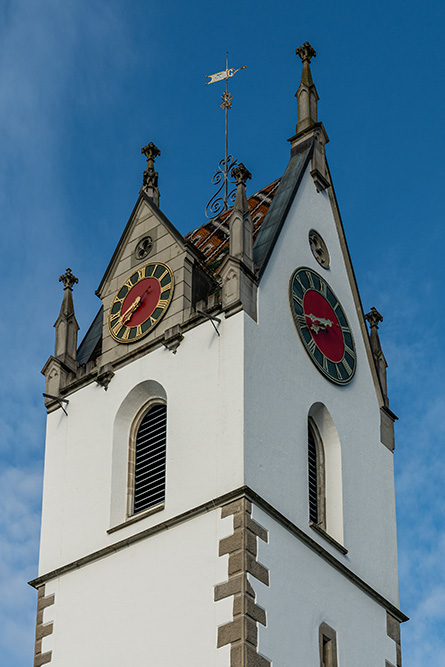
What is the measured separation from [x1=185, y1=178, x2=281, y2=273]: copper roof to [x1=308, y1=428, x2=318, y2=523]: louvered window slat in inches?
180

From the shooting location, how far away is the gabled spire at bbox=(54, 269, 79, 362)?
3562 centimetres

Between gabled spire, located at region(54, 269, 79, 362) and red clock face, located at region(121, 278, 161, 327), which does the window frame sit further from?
gabled spire, located at region(54, 269, 79, 362)

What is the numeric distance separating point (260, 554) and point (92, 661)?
3544 mm

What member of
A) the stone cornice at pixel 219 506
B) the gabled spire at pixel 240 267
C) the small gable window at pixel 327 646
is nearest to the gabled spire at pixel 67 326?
the gabled spire at pixel 240 267

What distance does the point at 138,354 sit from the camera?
33875mm

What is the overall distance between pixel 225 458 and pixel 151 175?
8928 mm

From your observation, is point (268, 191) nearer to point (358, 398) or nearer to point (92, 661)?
point (358, 398)

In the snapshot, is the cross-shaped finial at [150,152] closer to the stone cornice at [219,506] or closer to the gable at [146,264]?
the gable at [146,264]

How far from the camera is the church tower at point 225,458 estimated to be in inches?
1185

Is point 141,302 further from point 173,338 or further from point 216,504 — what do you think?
point 216,504

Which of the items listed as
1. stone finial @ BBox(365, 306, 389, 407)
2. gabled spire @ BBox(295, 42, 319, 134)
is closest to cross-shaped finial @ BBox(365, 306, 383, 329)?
stone finial @ BBox(365, 306, 389, 407)

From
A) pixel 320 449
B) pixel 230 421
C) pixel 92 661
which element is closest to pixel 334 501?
pixel 320 449

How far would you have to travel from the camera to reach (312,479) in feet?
108

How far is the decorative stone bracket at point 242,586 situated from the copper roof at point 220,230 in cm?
741
